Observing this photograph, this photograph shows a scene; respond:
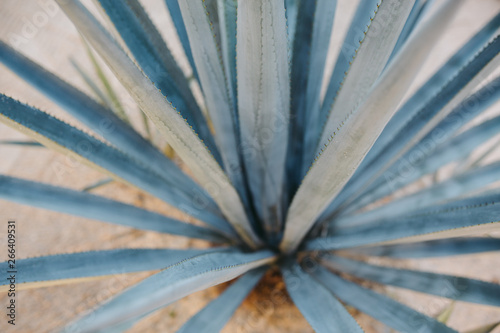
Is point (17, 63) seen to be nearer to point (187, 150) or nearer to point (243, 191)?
point (187, 150)

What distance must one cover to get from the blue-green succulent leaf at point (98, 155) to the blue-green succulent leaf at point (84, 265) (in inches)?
4.7

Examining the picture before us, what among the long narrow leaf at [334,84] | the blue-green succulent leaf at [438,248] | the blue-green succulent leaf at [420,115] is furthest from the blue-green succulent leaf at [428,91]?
the blue-green succulent leaf at [438,248]

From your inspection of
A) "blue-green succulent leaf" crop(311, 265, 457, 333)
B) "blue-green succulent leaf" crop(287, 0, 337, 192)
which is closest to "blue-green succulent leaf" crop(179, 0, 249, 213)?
"blue-green succulent leaf" crop(287, 0, 337, 192)

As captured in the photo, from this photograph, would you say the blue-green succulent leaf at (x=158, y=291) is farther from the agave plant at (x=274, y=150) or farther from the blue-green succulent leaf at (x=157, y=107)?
the blue-green succulent leaf at (x=157, y=107)

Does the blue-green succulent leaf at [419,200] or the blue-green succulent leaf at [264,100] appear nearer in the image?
the blue-green succulent leaf at [264,100]

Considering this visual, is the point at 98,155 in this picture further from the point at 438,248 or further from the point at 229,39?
the point at 438,248

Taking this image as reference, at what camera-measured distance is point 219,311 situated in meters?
0.62

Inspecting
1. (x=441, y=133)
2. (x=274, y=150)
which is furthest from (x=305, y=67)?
(x=441, y=133)

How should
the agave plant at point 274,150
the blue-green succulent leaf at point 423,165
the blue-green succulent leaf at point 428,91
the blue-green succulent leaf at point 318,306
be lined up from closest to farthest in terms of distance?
the agave plant at point 274,150 < the blue-green succulent leaf at point 318,306 < the blue-green succulent leaf at point 428,91 < the blue-green succulent leaf at point 423,165

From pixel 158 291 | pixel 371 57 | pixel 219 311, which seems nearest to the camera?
pixel 158 291

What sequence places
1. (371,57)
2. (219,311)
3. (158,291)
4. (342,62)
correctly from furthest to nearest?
(342,62)
(219,311)
(371,57)
(158,291)

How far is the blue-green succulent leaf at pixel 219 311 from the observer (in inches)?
23.0

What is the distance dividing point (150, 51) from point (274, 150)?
9.5 inches

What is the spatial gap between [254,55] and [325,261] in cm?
48
